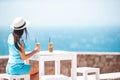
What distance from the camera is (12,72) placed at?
468 cm

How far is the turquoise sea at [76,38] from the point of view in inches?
330

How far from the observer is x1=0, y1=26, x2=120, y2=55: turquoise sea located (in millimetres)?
8383

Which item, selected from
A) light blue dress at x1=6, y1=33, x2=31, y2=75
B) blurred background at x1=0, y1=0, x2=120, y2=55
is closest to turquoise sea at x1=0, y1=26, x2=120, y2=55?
blurred background at x1=0, y1=0, x2=120, y2=55

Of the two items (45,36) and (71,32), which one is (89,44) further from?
(45,36)

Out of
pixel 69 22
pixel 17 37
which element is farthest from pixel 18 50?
pixel 69 22

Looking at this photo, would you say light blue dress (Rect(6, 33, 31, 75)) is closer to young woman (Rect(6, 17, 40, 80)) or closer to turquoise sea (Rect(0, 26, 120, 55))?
young woman (Rect(6, 17, 40, 80))

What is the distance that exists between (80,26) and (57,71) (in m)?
4.29

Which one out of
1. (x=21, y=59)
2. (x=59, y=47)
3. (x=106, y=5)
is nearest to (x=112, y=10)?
(x=106, y=5)

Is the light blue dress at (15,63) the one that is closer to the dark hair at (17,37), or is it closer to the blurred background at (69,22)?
the dark hair at (17,37)

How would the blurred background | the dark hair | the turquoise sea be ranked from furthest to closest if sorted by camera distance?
the turquoise sea → the blurred background → the dark hair

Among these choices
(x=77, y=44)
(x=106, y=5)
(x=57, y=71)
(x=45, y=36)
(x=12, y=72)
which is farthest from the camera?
(x=77, y=44)

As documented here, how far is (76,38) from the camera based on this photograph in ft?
30.8

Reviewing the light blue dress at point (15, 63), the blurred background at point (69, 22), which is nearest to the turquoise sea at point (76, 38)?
the blurred background at point (69, 22)

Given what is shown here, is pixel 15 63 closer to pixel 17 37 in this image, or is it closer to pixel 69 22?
pixel 17 37
